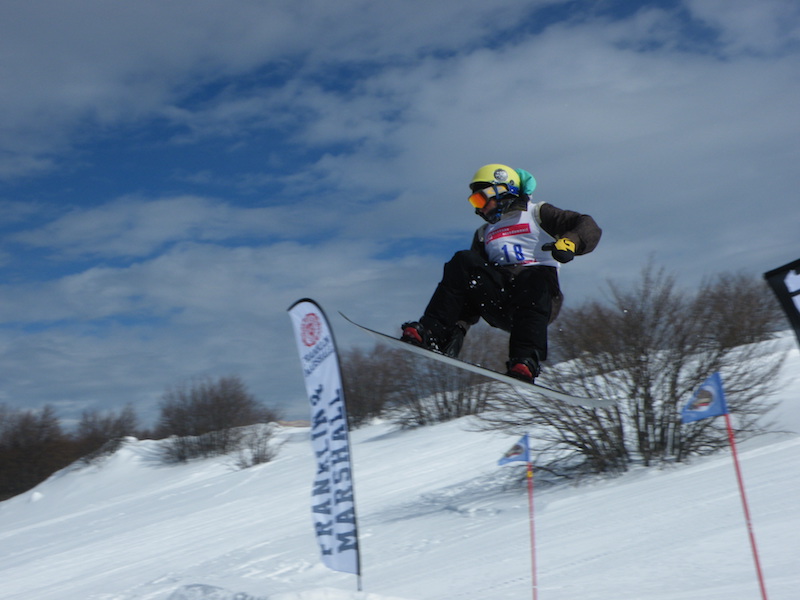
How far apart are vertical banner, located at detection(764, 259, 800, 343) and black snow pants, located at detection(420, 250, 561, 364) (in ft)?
4.34

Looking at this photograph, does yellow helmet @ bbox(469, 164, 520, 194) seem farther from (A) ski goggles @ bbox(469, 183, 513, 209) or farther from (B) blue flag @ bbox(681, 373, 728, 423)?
(B) blue flag @ bbox(681, 373, 728, 423)

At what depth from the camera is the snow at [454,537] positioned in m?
6.96

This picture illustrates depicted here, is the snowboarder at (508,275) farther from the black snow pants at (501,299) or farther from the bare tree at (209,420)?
the bare tree at (209,420)

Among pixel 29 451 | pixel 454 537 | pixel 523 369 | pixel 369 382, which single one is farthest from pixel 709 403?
pixel 29 451

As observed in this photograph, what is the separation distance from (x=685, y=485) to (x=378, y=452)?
41.4 feet

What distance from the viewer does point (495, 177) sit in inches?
169

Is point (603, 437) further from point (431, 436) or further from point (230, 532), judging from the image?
point (431, 436)

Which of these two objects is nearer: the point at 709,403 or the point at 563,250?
the point at 563,250

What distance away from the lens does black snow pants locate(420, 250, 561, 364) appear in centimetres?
450

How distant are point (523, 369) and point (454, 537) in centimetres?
721

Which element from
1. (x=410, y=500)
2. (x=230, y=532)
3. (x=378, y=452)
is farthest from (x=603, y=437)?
(x=378, y=452)

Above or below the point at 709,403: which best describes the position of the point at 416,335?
above

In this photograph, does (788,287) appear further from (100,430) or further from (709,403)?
(100,430)

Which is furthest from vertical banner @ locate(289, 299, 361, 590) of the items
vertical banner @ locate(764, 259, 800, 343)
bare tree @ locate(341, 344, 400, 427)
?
bare tree @ locate(341, 344, 400, 427)
